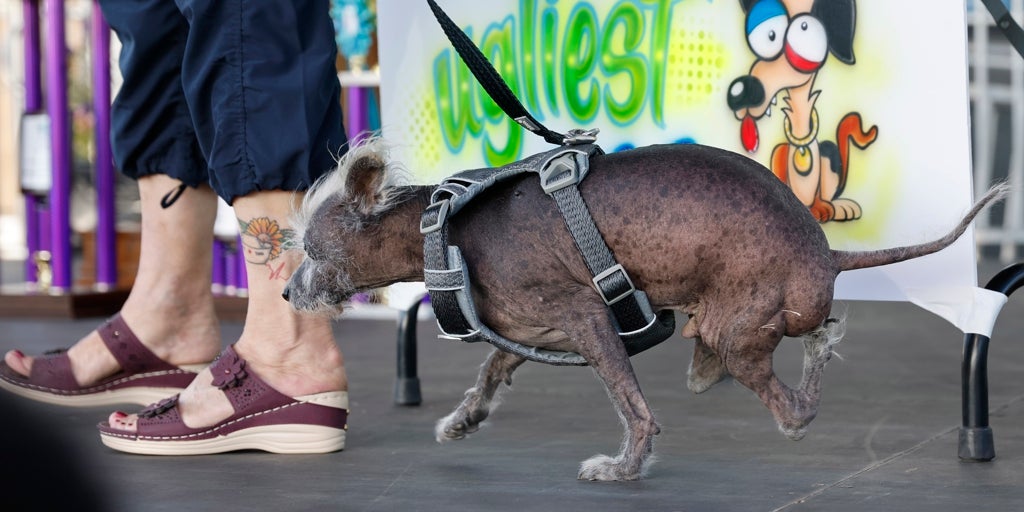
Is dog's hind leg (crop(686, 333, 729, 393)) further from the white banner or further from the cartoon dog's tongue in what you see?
the cartoon dog's tongue

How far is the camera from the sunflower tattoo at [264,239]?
2.44 m

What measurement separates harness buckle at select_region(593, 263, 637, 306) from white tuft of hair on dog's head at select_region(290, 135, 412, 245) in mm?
394

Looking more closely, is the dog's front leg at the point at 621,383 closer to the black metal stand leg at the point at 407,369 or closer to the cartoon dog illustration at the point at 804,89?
the cartoon dog illustration at the point at 804,89

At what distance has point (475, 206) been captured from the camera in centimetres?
211

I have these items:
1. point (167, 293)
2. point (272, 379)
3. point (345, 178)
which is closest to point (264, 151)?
point (345, 178)

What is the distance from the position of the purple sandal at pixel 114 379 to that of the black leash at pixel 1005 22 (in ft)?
5.99

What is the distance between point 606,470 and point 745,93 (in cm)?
83

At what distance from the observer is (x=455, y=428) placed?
7.97 ft

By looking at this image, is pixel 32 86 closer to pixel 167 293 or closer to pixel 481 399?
pixel 167 293

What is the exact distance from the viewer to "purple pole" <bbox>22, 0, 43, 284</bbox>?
5.25m

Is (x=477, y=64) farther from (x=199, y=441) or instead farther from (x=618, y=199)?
(x=199, y=441)

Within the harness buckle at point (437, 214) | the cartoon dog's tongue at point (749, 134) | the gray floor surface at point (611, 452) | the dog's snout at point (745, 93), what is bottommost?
the gray floor surface at point (611, 452)

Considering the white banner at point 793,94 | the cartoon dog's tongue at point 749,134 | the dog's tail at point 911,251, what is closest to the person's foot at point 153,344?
the white banner at point 793,94

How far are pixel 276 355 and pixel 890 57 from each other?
4.24ft
